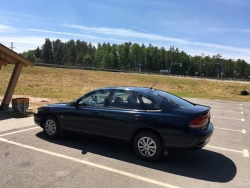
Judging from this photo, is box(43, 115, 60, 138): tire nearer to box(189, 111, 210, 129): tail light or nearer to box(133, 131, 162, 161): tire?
box(133, 131, 162, 161): tire

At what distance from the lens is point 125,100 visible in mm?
5422

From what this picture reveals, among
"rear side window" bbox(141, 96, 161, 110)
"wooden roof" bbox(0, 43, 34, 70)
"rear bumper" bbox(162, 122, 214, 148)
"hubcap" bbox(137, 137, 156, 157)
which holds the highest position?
"wooden roof" bbox(0, 43, 34, 70)

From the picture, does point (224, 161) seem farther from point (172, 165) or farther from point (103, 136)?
point (103, 136)

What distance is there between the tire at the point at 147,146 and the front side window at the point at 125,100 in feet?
2.01

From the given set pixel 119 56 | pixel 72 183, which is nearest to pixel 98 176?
pixel 72 183

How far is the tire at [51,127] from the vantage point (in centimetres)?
620

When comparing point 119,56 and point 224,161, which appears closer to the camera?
point 224,161

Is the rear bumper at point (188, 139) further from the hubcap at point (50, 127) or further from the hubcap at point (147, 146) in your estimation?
the hubcap at point (50, 127)

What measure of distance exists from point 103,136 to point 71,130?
96cm

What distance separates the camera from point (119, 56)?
402 feet

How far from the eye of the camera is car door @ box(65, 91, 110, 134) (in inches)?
218

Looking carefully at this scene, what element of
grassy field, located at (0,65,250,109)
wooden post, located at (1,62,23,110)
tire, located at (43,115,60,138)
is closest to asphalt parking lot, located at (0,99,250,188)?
tire, located at (43,115,60,138)

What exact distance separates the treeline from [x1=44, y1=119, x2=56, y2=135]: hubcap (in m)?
110

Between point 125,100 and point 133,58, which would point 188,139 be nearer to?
point 125,100
